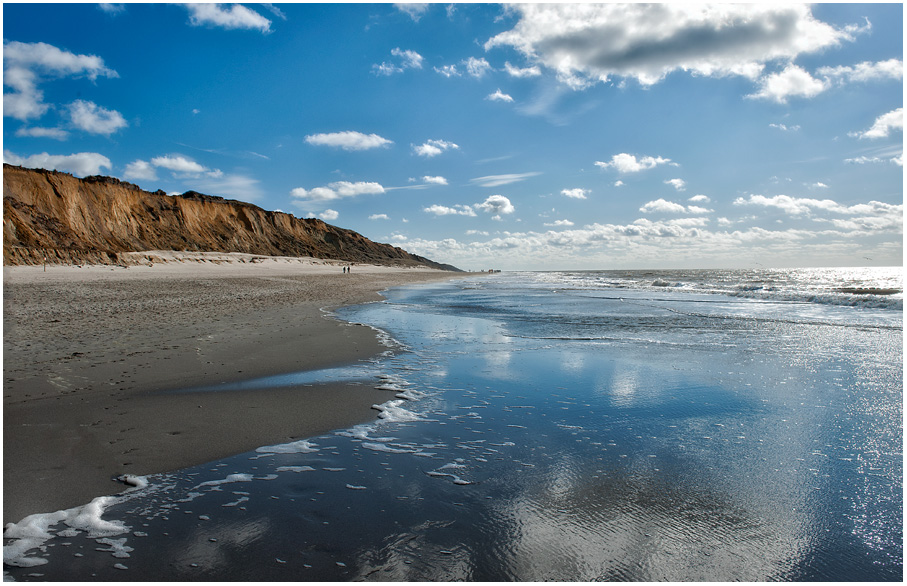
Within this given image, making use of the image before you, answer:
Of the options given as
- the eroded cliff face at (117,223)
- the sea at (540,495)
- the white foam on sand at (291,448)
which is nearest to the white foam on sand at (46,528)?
the sea at (540,495)

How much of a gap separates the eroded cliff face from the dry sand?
2873 cm

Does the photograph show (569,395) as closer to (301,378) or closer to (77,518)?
(301,378)

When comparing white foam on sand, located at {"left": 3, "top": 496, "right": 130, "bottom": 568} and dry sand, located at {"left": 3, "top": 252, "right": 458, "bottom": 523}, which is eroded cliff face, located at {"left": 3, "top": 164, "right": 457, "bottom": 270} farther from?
white foam on sand, located at {"left": 3, "top": 496, "right": 130, "bottom": 568}

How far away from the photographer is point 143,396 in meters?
5.07

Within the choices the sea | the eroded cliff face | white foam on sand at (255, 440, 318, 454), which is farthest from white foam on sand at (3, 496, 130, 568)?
the eroded cliff face

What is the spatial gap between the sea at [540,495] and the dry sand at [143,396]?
1.03 feet

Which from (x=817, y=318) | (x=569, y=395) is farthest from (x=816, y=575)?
(x=817, y=318)

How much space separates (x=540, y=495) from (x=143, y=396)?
4404 mm

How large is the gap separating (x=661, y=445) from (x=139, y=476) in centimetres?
403

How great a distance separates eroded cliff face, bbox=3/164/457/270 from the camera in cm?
3494

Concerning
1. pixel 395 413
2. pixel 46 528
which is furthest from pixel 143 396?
pixel 395 413

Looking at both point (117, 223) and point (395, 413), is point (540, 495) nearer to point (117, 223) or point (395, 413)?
point (395, 413)

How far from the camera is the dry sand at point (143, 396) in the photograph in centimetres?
345

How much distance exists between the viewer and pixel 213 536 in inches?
104
